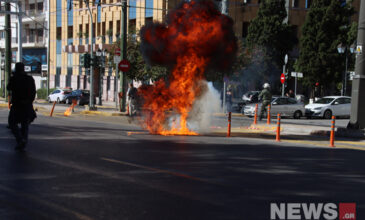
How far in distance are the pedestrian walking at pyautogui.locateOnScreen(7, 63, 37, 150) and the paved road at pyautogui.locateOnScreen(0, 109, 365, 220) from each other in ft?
1.44

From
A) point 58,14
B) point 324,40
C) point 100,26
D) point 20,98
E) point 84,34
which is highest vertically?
point 58,14

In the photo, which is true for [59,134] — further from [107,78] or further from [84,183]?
[107,78]

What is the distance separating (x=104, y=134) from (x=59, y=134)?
1.36 metres

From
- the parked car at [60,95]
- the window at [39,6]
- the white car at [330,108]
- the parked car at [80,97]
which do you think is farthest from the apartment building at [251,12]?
the window at [39,6]

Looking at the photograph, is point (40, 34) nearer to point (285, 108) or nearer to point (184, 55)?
point (285, 108)

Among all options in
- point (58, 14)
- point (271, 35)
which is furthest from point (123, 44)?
point (58, 14)

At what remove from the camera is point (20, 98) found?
916 centimetres

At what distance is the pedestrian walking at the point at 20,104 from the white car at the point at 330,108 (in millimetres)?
21227

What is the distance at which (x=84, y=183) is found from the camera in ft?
21.6

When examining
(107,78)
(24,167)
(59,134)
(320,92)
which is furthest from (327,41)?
(24,167)

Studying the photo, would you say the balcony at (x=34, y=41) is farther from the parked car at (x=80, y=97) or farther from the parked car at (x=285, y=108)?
the parked car at (x=285, y=108)

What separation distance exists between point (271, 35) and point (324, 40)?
15.9ft

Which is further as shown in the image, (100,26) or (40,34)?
(40,34)

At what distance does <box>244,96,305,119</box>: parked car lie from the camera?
84.7 feet
